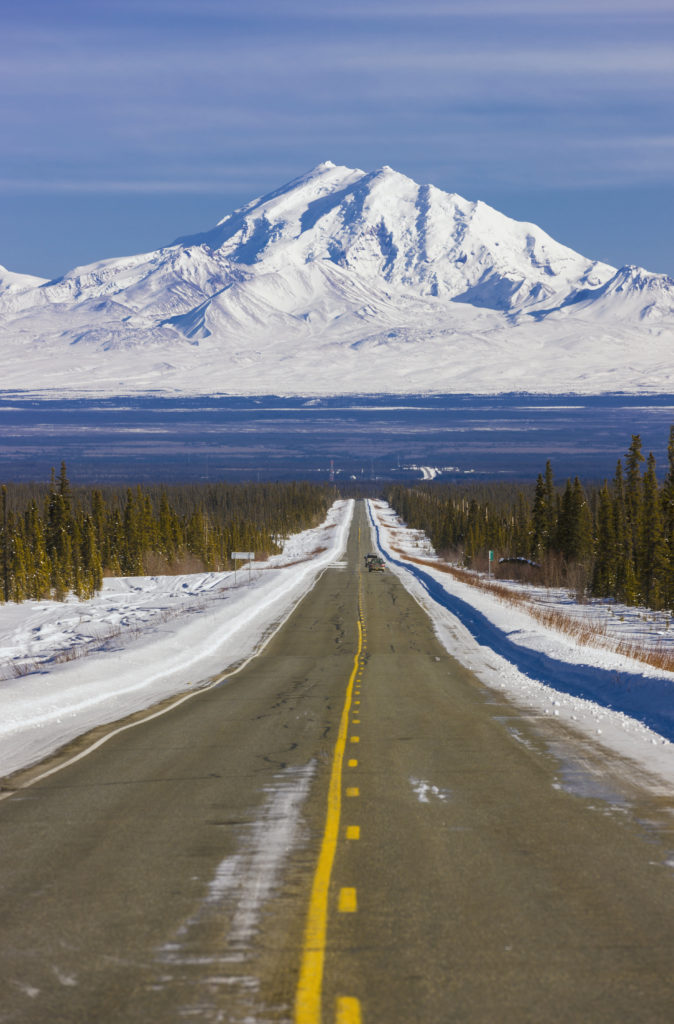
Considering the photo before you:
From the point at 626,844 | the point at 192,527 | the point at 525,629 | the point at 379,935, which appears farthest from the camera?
the point at 192,527

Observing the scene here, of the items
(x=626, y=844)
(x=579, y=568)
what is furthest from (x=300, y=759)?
(x=579, y=568)

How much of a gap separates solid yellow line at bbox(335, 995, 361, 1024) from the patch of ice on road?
4915 millimetres

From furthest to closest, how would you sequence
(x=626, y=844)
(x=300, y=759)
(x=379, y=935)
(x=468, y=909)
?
1. (x=300, y=759)
2. (x=626, y=844)
3. (x=468, y=909)
4. (x=379, y=935)

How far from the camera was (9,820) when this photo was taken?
10055 millimetres

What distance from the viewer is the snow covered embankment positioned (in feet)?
55.7

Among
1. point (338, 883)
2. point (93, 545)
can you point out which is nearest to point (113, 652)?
point (338, 883)

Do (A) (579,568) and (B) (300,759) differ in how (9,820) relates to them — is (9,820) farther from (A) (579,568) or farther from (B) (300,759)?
(A) (579,568)

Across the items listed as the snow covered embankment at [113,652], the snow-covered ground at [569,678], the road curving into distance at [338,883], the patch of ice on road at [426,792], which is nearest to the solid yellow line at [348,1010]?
the road curving into distance at [338,883]

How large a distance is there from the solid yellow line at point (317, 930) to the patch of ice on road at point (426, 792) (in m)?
0.86

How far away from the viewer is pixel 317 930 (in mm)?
6895

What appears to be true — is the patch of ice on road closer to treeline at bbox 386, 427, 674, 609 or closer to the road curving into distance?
the road curving into distance

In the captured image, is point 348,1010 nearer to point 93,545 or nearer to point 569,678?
point 569,678

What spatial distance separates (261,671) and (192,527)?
110958mm

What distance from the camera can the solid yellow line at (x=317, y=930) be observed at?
5770 mm
